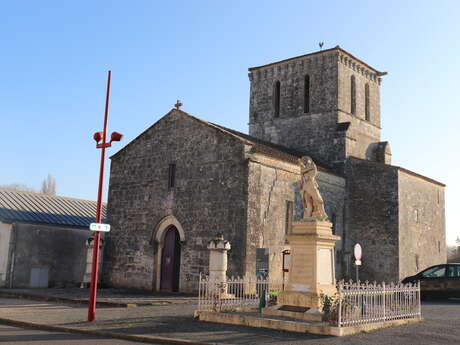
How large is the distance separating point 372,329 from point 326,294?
1399mm

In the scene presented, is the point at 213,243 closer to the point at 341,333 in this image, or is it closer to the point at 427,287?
the point at 341,333

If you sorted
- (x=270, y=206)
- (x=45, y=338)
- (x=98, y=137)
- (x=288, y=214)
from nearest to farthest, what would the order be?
1. (x=45, y=338)
2. (x=98, y=137)
3. (x=270, y=206)
4. (x=288, y=214)

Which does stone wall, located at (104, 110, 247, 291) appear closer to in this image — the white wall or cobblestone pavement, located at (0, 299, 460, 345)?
the white wall

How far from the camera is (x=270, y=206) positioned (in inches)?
803

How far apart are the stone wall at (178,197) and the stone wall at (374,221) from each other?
8294 mm

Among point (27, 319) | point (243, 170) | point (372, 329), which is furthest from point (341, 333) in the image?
point (243, 170)

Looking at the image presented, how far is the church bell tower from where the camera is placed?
2802 centimetres

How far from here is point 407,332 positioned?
432 inches

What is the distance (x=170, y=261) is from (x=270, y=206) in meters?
4.97

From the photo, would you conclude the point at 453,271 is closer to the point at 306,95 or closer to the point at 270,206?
the point at 270,206

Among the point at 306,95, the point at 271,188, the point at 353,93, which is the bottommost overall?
the point at 271,188

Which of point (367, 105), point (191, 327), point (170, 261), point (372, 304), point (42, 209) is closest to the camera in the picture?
point (191, 327)

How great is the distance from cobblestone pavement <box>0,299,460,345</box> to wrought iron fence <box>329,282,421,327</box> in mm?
416

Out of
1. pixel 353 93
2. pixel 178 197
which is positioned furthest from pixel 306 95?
pixel 178 197
